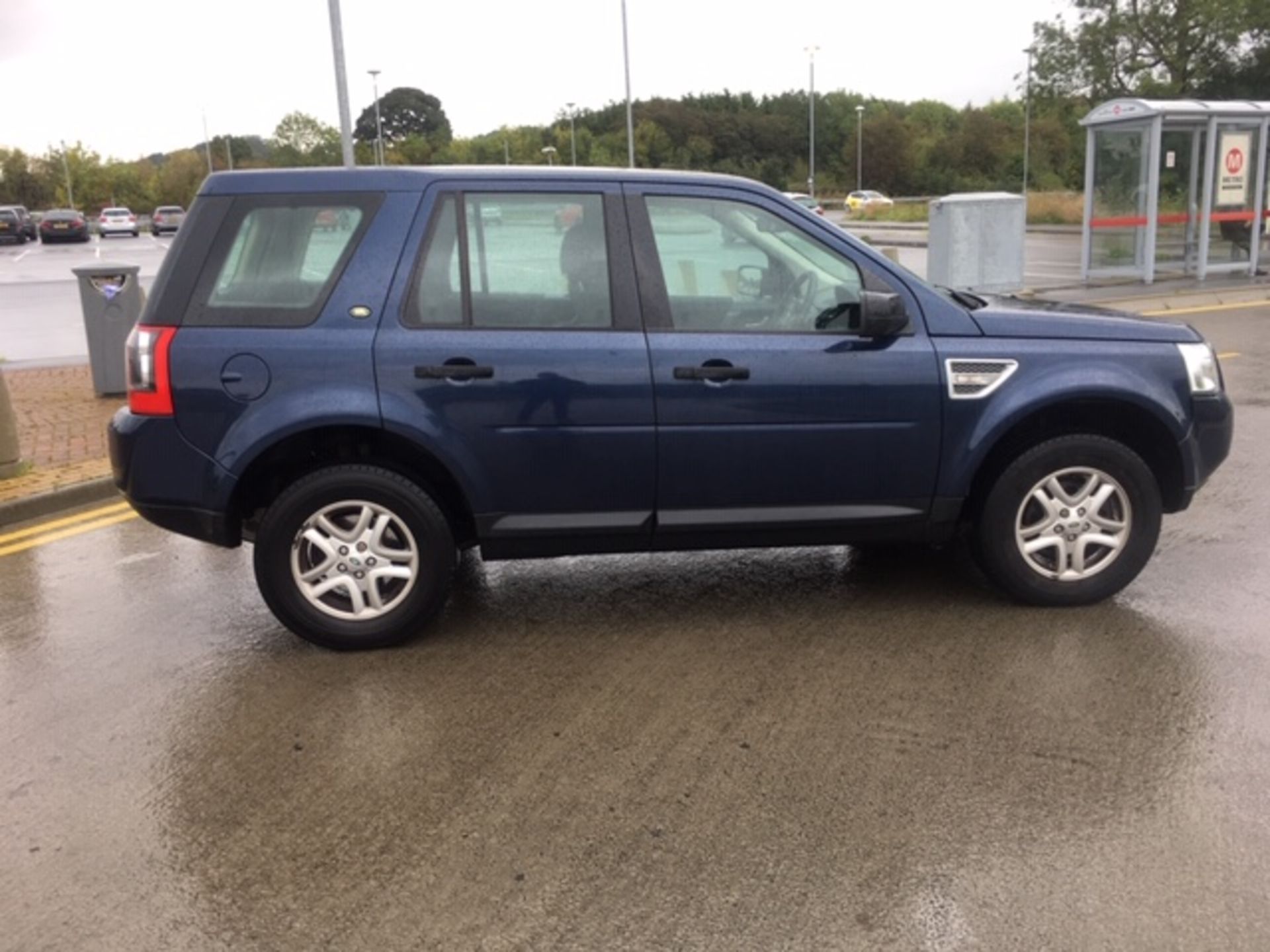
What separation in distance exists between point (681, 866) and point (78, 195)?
9539 cm

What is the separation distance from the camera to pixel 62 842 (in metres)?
3.24

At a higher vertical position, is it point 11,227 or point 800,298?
point 11,227

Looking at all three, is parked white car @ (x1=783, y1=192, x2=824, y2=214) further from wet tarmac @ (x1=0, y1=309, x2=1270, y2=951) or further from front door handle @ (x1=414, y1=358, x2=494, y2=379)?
wet tarmac @ (x1=0, y1=309, x2=1270, y2=951)

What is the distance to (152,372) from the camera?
430 cm

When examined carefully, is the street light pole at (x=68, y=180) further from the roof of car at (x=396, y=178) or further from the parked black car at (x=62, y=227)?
the roof of car at (x=396, y=178)

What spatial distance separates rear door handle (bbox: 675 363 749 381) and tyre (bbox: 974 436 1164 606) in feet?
3.94

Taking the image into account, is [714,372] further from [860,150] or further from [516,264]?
[860,150]

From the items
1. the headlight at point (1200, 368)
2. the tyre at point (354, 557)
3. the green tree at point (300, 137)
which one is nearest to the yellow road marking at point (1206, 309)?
the headlight at point (1200, 368)

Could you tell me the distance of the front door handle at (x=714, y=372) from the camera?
4.37 m

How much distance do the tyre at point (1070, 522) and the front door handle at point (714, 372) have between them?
1.18m

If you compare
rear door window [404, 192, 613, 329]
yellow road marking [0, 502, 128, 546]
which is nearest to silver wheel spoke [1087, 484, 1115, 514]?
rear door window [404, 192, 613, 329]

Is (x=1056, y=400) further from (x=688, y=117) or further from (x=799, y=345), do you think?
(x=688, y=117)

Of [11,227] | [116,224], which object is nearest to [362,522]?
[11,227]

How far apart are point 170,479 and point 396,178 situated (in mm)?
1441
